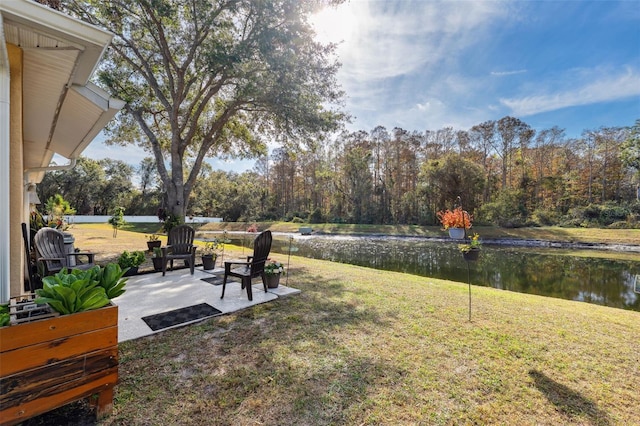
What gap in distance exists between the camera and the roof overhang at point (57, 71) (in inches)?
63.5

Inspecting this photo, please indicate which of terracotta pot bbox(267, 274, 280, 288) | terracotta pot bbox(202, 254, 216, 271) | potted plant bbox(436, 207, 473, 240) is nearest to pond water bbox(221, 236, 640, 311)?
terracotta pot bbox(202, 254, 216, 271)

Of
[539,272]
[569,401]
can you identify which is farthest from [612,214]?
[569,401]

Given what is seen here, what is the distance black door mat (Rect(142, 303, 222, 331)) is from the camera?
2.61m

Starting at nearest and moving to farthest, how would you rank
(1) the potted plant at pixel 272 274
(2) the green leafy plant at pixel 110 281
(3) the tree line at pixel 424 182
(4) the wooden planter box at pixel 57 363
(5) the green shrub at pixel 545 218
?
1. (4) the wooden planter box at pixel 57 363
2. (2) the green leafy plant at pixel 110 281
3. (1) the potted plant at pixel 272 274
4. (5) the green shrub at pixel 545 218
5. (3) the tree line at pixel 424 182

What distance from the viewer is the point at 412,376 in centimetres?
194

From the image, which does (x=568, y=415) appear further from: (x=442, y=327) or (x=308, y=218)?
(x=308, y=218)

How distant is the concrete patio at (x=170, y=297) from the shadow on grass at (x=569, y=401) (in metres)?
2.69

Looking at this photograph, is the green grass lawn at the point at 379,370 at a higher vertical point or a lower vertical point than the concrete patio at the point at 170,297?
lower

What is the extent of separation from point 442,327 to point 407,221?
22.0m

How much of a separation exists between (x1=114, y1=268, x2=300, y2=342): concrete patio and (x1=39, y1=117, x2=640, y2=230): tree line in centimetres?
1451

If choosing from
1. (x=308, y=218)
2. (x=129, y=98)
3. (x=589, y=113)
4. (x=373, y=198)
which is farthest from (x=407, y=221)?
(x=129, y=98)

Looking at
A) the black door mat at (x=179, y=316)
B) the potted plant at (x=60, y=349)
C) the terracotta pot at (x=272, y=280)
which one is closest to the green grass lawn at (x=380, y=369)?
the black door mat at (x=179, y=316)

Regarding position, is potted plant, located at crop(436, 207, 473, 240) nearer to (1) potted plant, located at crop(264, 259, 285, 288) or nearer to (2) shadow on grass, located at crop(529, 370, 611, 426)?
(2) shadow on grass, located at crop(529, 370, 611, 426)

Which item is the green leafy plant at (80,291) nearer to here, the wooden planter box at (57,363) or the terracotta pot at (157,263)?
the wooden planter box at (57,363)
